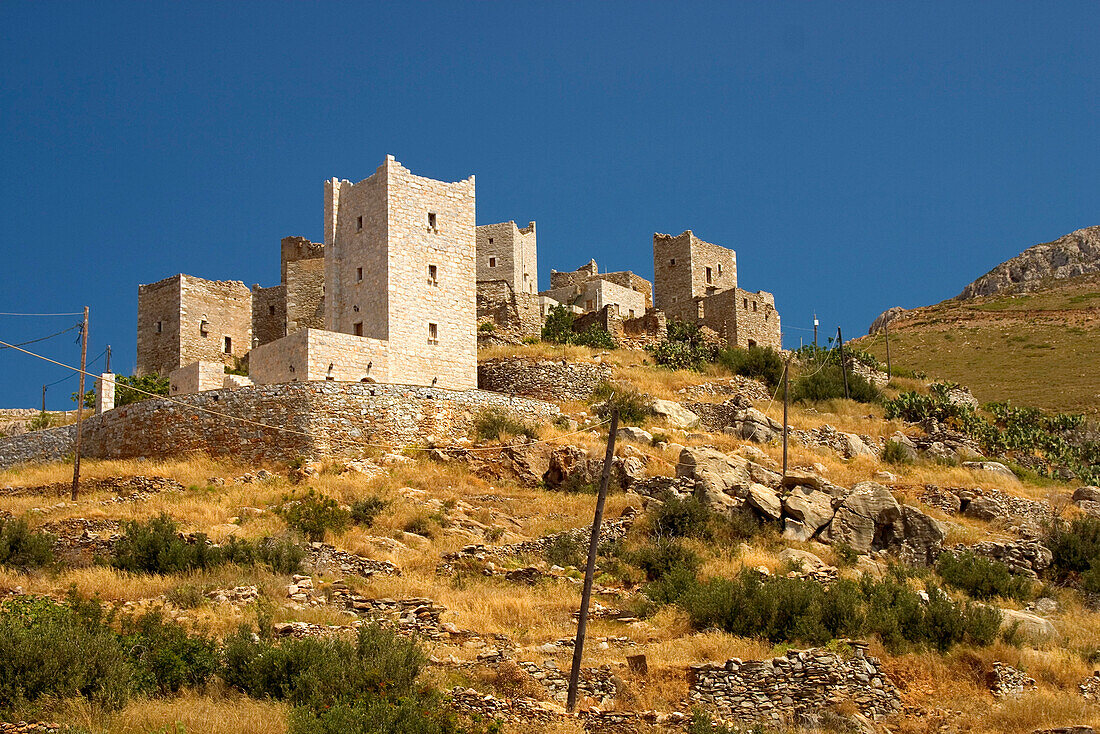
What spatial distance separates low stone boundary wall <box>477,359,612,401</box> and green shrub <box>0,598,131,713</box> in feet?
73.3

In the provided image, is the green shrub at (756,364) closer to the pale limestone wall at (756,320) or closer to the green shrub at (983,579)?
the pale limestone wall at (756,320)

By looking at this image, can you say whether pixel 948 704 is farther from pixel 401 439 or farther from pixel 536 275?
pixel 536 275

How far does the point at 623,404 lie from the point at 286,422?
11388 millimetres

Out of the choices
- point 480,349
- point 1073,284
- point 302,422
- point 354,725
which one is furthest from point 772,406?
point 1073,284

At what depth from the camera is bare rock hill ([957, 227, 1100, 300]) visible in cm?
9181

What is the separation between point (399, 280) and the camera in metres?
32.7

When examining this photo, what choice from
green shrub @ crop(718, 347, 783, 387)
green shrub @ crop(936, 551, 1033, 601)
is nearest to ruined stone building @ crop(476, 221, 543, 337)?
green shrub @ crop(718, 347, 783, 387)

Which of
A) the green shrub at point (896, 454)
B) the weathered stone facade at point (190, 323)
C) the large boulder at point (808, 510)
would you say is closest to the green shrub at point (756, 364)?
the green shrub at point (896, 454)

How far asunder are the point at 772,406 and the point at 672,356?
15.9 feet

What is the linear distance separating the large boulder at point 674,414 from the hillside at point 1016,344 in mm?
23093

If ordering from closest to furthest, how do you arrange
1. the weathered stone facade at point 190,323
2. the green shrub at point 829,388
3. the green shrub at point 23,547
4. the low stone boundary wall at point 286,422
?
1. the green shrub at point 23,547
2. the low stone boundary wall at point 286,422
3. the weathered stone facade at point 190,323
4. the green shrub at point 829,388

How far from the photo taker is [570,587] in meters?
21.4

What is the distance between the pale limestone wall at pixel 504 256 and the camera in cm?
4912

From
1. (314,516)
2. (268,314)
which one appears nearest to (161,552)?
(314,516)
